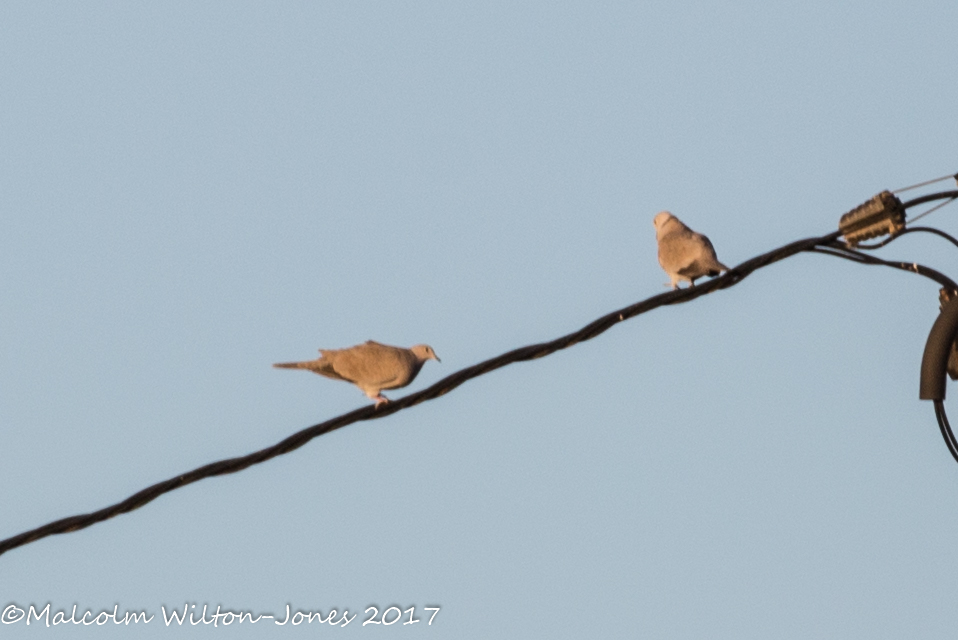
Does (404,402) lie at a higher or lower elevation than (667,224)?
lower

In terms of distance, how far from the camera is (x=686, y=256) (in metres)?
9.84

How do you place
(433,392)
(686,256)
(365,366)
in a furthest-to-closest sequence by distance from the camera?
1. (686,256)
2. (365,366)
3. (433,392)

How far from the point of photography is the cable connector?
7086mm

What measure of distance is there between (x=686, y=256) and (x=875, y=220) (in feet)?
9.12

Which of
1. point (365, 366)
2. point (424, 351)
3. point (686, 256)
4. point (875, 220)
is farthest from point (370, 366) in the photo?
point (875, 220)

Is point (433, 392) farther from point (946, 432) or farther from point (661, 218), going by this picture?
point (661, 218)

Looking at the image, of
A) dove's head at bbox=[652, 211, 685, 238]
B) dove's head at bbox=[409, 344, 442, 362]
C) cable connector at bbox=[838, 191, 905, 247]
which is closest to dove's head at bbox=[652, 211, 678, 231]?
dove's head at bbox=[652, 211, 685, 238]

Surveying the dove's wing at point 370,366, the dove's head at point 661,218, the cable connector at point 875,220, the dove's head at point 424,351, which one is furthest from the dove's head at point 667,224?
the cable connector at point 875,220

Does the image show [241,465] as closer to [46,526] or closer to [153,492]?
[153,492]

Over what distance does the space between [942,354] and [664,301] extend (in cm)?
113

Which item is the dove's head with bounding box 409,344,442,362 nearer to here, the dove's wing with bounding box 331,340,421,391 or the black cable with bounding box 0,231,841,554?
the dove's wing with bounding box 331,340,421,391

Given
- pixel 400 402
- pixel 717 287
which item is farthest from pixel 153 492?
pixel 717 287

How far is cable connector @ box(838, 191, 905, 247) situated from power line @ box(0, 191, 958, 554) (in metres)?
0.06

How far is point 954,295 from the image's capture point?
7.02 metres
